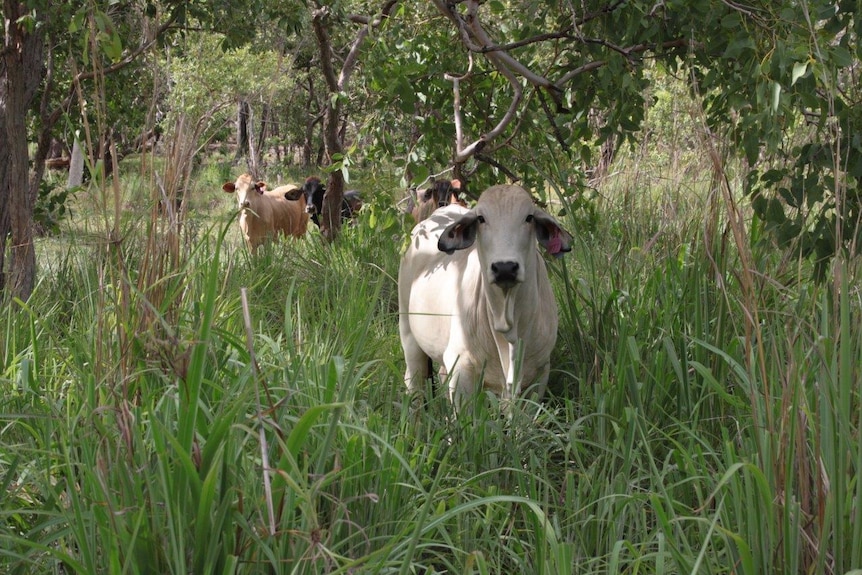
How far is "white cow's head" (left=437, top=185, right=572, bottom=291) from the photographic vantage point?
4.11 metres

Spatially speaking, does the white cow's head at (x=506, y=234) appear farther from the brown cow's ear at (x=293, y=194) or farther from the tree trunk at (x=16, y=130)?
the brown cow's ear at (x=293, y=194)

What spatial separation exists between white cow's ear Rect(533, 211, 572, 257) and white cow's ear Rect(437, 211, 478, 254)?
0.26 metres

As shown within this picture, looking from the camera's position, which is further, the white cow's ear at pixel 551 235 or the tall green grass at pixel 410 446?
the white cow's ear at pixel 551 235

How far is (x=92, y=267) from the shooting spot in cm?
525

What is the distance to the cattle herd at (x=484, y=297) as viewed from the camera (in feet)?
13.8

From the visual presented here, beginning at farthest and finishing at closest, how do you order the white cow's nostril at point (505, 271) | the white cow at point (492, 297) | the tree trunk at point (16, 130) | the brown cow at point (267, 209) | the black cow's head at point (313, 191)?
the black cow's head at point (313, 191)
the brown cow at point (267, 209)
the tree trunk at point (16, 130)
the white cow at point (492, 297)
the white cow's nostril at point (505, 271)

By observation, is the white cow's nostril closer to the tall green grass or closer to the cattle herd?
the cattle herd

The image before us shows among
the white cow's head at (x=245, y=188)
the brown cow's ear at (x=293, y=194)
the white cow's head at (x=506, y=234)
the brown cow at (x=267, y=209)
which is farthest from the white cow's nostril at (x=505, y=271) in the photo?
the brown cow's ear at (x=293, y=194)

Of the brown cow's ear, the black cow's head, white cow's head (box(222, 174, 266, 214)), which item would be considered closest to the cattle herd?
white cow's head (box(222, 174, 266, 214))

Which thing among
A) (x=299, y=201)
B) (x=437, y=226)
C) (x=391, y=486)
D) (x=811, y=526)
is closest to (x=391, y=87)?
(x=437, y=226)

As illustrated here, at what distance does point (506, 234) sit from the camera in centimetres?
418

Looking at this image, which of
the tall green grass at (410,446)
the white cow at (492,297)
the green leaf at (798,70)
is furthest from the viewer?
the white cow at (492,297)

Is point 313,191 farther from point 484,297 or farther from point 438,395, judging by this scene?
point 438,395

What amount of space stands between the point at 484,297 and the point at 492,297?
17 centimetres
